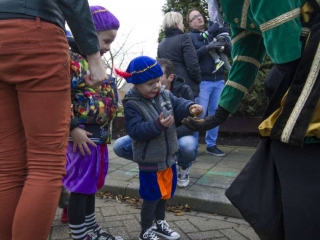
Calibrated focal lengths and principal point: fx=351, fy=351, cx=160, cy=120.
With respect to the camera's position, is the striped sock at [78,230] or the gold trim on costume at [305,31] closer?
the gold trim on costume at [305,31]

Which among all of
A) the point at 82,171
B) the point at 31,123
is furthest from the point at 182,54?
the point at 31,123

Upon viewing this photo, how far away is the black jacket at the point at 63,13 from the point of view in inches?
54.4

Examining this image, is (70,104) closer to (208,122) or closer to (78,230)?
(208,122)

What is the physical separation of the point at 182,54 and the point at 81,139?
2.78m

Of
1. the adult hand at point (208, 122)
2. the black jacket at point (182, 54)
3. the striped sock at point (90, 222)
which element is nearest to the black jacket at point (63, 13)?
the adult hand at point (208, 122)

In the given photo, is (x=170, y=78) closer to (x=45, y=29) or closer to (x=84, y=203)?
(x=84, y=203)

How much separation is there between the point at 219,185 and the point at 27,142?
2.44 meters

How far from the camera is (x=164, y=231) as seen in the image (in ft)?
8.56

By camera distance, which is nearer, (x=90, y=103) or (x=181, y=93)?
(x=90, y=103)

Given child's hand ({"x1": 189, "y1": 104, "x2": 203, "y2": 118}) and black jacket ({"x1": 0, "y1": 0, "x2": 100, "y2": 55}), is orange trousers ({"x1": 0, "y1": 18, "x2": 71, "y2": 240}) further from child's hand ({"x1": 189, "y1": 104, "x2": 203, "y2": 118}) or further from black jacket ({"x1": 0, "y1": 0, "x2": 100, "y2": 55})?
child's hand ({"x1": 189, "y1": 104, "x2": 203, "y2": 118})

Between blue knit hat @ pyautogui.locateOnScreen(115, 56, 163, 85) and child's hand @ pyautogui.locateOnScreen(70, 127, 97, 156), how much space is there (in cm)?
59

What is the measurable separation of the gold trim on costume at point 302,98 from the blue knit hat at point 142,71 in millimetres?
1341

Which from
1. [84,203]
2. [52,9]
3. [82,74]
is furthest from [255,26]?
[84,203]

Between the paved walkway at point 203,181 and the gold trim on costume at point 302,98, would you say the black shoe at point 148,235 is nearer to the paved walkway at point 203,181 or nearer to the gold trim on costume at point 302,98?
the paved walkway at point 203,181
